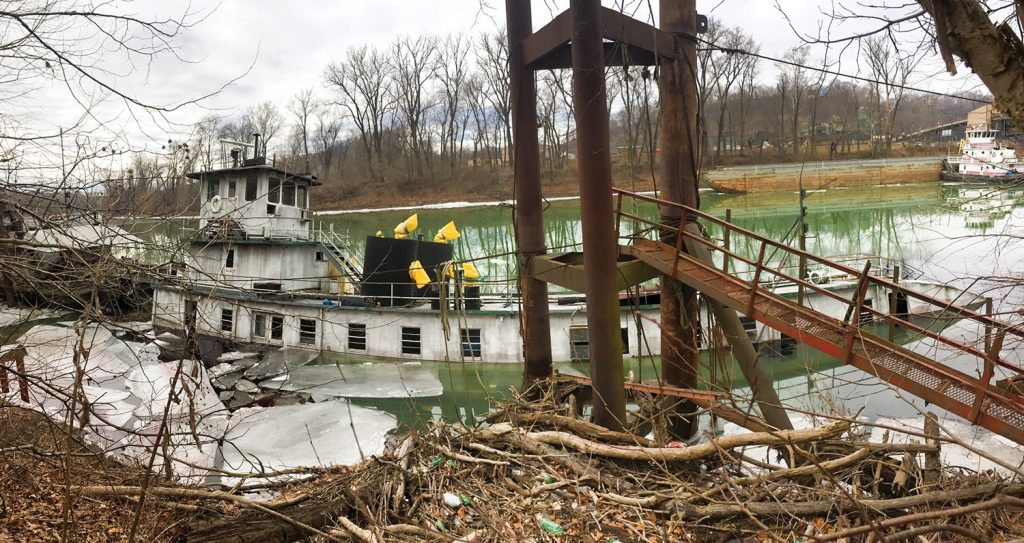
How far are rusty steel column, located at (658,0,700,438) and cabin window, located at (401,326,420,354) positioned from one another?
11312 mm

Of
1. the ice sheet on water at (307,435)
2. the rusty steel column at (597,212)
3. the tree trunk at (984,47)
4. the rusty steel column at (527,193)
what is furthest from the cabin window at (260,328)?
the tree trunk at (984,47)

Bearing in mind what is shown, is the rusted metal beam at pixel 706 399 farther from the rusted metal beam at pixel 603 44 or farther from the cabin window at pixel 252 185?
the cabin window at pixel 252 185

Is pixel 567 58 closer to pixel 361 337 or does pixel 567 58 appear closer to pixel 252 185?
pixel 361 337

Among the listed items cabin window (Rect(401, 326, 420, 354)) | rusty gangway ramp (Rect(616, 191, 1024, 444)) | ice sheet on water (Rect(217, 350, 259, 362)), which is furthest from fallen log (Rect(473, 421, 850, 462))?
ice sheet on water (Rect(217, 350, 259, 362))

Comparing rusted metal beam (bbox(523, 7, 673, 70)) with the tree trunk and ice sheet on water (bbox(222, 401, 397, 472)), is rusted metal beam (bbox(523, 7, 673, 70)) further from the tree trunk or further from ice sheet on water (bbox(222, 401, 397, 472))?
ice sheet on water (bbox(222, 401, 397, 472))

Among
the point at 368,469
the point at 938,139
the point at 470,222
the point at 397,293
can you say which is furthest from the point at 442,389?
the point at 938,139

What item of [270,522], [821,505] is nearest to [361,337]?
[270,522]

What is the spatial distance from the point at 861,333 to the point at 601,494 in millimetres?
3095

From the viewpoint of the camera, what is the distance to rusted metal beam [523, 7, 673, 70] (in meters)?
4.93

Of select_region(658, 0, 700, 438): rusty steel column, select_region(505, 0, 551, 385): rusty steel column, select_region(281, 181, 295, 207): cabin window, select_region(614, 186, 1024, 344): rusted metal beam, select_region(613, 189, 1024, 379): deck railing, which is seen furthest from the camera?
select_region(281, 181, 295, 207): cabin window

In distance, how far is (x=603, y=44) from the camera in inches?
198

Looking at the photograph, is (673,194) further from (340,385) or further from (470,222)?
(470,222)

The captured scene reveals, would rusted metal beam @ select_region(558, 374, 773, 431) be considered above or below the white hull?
above

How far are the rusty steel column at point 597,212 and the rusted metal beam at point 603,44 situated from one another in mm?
211
